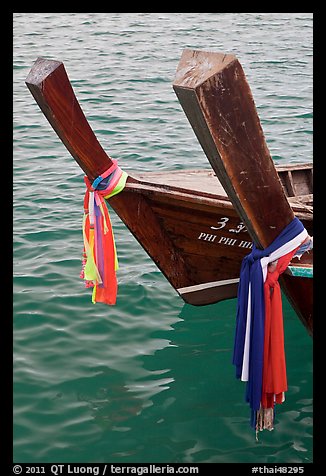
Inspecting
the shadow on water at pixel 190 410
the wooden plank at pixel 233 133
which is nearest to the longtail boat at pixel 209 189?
the wooden plank at pixel 233 133

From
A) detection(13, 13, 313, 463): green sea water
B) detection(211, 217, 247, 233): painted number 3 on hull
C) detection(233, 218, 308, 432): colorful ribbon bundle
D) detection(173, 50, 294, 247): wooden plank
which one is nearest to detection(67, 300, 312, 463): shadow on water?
detection(13, 13, 313, 463): green sea water

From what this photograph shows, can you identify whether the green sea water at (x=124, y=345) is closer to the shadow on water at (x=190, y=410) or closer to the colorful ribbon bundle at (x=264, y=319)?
the shadow on water at (x=190, y=410)

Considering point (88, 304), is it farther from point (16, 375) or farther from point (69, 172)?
point (69, 172)

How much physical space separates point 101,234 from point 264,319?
49.4 inches

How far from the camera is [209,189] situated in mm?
4809

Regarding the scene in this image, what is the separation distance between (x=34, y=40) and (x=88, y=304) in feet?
27.5

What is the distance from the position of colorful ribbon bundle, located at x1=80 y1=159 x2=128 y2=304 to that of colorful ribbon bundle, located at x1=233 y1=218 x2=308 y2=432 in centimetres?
106

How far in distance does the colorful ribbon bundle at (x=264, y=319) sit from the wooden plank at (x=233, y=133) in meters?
0.11

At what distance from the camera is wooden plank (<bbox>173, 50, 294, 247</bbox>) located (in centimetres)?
294

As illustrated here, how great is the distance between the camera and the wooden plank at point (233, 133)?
294 centimetres

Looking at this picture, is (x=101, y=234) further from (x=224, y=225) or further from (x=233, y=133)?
(x=233, y=133)

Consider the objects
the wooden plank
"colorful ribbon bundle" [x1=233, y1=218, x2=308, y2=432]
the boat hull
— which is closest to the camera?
the wooden plank

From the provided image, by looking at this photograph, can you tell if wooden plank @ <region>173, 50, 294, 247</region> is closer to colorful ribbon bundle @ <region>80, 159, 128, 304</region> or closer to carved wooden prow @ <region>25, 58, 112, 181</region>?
carved wooden prow @ <region>25, 58, 112, 181</region>

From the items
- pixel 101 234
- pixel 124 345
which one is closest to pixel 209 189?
pixel 101 234
